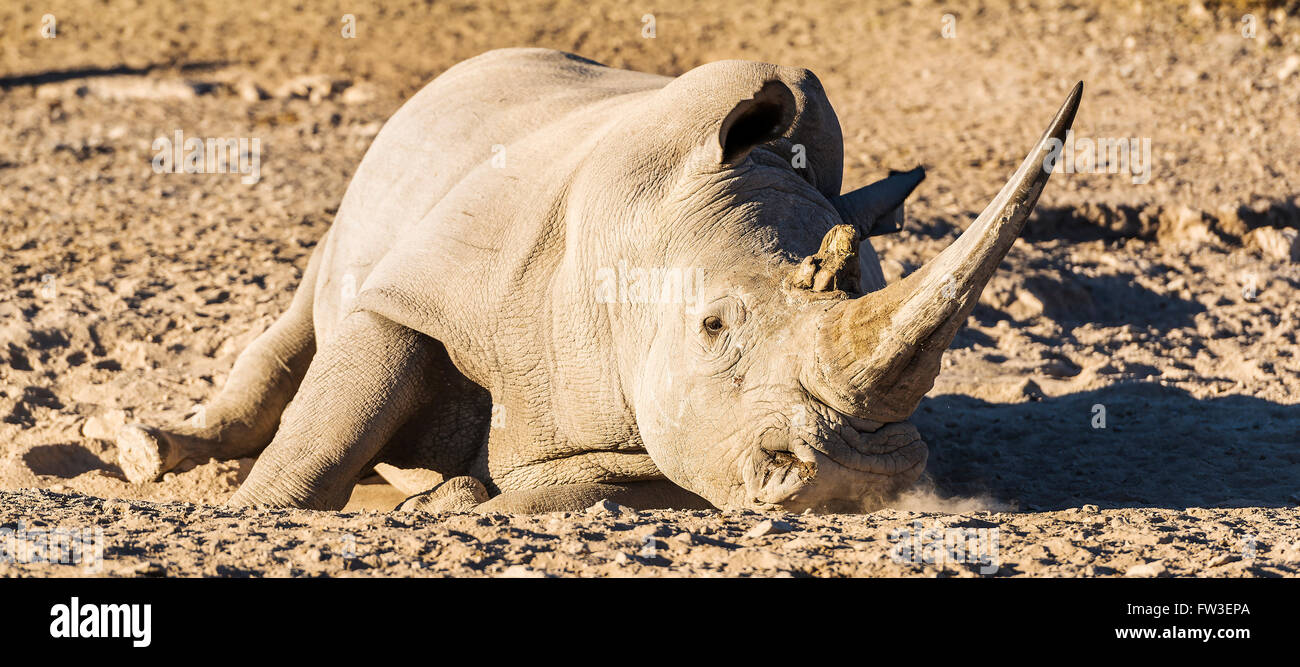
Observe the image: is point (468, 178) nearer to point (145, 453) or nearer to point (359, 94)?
point (145, 453)

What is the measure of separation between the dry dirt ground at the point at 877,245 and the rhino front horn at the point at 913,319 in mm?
368

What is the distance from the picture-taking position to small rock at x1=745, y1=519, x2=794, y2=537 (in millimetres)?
3693

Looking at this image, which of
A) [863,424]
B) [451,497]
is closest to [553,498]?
[451,497]

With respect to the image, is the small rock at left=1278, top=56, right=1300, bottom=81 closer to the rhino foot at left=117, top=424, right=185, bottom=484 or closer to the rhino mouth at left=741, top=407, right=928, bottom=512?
the rhino mouth at left=741, top=407, right=928, bottom=512

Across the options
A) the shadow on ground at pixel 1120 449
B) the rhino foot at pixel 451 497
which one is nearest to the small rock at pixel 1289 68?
the shadow on ground at pixel 1120 449

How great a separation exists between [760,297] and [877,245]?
14.2 feet

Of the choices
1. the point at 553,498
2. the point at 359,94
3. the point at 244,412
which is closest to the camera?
the point at 553,498

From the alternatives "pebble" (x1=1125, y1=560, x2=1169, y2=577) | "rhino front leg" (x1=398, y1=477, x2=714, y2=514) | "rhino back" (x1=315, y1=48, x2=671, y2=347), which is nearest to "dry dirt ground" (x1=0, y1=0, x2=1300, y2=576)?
"pebble" (x1=1125, y1=560, x2=1169, y2=577)

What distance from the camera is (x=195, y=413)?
586 cm

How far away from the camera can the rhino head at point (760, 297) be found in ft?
11.7

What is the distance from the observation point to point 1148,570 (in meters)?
3.46

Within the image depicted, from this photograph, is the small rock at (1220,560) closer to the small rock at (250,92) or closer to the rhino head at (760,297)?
the rhino head at (760,297)
